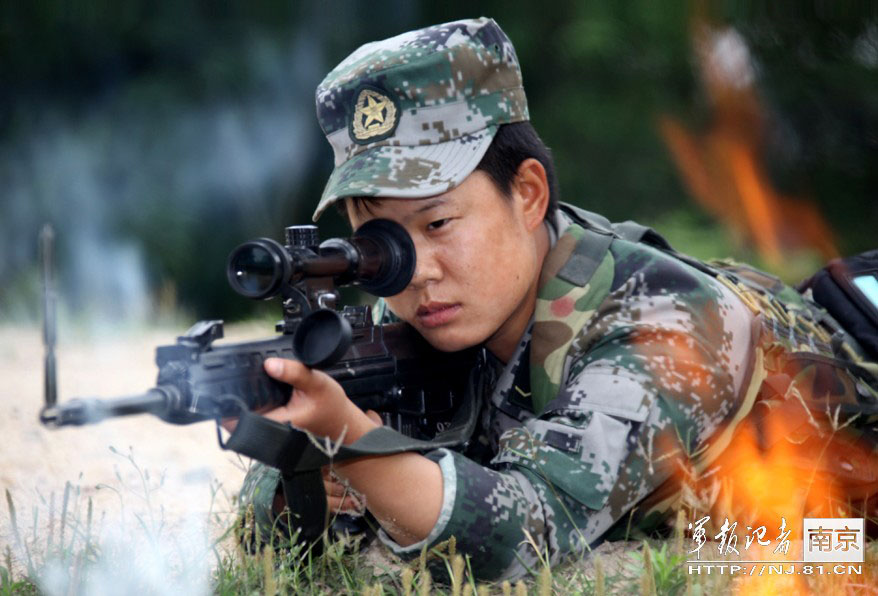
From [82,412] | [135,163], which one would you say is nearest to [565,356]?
[82,412]

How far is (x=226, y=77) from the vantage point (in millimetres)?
10891

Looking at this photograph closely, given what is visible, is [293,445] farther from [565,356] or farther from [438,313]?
[565,356]

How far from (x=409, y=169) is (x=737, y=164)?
27.9 feet

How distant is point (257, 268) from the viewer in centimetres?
220

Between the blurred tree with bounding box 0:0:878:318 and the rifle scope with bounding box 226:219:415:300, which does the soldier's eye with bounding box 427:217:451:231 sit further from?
the blurred tree with bounding box 0:0:878:318

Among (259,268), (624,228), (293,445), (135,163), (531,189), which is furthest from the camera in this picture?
(135,163)

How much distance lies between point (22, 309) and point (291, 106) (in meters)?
3.74

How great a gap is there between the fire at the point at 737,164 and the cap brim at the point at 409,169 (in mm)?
8040

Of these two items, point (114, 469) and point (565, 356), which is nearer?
point (565, 356)

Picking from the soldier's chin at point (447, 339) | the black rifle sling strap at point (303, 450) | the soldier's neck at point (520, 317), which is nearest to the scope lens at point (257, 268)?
the black rifle sling strap at point (303, 450)

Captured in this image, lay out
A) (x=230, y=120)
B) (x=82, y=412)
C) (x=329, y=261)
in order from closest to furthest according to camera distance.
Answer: (x=82, y=412)
(x=329, y=261)
(x=230, y=120)

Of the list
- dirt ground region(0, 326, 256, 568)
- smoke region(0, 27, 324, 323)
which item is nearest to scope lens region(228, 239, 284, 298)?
dirt ground region(0, 326, 256, 568)

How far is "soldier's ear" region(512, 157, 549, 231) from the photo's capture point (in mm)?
2885

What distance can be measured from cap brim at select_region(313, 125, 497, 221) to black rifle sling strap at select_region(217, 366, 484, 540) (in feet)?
2.09
